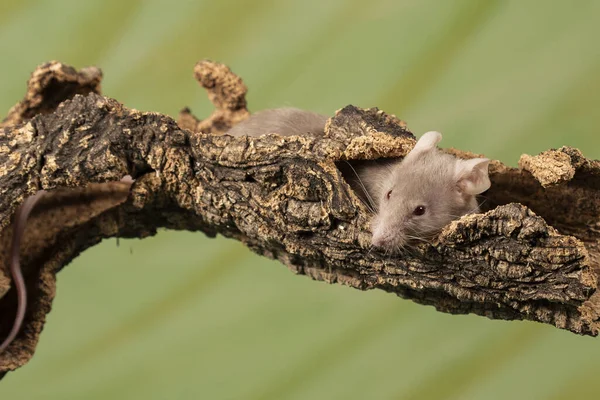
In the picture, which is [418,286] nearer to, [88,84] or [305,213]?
[305,213]

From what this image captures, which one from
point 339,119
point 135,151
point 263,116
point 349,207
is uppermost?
point 263,116

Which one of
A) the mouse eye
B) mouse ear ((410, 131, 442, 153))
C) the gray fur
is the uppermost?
the gray fur

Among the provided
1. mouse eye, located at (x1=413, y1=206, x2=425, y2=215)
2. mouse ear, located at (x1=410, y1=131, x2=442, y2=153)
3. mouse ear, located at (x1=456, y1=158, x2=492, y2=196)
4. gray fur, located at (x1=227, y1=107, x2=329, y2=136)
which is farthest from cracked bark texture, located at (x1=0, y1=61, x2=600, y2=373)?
gray fur, located at (x1=227, y1=107, x2=329, y2=136)

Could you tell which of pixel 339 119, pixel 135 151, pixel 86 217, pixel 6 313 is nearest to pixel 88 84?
pixel 86 217

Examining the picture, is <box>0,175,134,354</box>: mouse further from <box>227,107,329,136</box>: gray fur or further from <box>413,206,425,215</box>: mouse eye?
<box>413,206,425,215</box>: mouse eye

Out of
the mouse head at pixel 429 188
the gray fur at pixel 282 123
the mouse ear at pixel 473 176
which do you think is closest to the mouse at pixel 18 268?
the gray fur at pixel 282 123

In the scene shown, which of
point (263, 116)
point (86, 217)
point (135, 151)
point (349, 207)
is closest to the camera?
point (349, 207)

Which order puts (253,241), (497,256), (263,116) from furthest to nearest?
(263,116) < (253,241) < (497,256)
